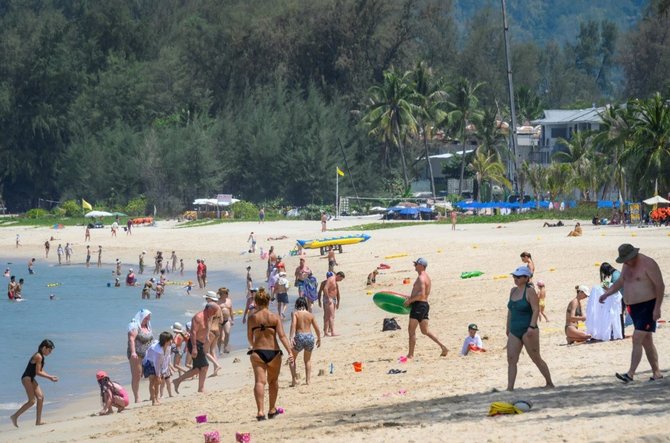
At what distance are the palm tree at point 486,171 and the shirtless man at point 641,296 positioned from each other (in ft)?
186

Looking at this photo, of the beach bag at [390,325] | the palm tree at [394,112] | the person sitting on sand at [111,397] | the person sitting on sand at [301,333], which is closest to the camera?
the person sitting on sand at [301,333]

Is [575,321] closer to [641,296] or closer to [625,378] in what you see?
[625,378]

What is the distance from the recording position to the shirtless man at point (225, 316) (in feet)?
59.6

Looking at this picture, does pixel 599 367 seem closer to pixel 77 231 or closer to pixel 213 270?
pixel 213 270

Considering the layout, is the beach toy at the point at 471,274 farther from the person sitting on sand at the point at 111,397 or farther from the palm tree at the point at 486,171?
the palm tree at the point at 486,171

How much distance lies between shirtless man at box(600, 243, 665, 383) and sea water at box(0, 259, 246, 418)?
9.10m

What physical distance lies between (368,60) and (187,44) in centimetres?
1463

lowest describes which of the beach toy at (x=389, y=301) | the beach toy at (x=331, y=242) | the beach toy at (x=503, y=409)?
the beach toy at (x=503, y=409)

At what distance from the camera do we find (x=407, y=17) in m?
86.7

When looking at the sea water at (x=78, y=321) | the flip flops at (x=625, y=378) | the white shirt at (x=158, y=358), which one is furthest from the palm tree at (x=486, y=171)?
the flip flops at (x=625, y=378)

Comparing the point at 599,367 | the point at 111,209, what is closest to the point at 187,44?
the point at 111,209

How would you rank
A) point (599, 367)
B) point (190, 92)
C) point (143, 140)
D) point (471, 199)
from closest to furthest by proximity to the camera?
point (599, 367) → point (471, 199) → point (143, 140) → point (190, 92)

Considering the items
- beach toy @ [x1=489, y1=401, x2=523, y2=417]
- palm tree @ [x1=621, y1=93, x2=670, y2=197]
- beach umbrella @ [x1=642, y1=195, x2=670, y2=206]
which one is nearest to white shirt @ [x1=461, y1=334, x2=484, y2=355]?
beach toy @ [x1=489, y1=401, x2=523, y2=417]

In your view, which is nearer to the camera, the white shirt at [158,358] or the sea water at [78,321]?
the white shirt at [158,358]
